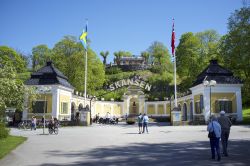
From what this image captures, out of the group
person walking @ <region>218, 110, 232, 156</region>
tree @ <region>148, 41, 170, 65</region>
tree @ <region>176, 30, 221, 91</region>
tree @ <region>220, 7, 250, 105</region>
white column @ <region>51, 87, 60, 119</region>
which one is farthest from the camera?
tree @ <region>148, 41, 170, 65</region>

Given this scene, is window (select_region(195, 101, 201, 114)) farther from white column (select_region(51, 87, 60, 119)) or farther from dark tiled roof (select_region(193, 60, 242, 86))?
white column (select_region(51, 87, 60, 119))

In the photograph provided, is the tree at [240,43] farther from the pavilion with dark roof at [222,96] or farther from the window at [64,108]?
the window at [64,108]

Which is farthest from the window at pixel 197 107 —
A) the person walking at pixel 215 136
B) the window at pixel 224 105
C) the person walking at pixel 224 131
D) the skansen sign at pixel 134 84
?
the skansen sign at pixel 134 84

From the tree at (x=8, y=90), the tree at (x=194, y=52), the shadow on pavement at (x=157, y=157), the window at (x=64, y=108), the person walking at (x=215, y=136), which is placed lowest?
the shadow on pavement at (x=157, y=157)

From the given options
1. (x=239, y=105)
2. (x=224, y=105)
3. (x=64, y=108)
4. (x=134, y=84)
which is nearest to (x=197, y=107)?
(x=224, y=105)

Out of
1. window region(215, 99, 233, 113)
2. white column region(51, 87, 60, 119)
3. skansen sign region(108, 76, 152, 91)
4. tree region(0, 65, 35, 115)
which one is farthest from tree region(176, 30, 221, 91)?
tree region(0, 65, 35, 115)

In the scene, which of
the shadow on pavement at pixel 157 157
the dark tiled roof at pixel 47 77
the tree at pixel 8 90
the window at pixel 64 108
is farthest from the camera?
the window at pixel 64 108

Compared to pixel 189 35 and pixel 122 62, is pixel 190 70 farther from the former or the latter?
pixel 122 62

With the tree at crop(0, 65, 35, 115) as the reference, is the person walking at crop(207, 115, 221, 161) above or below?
below

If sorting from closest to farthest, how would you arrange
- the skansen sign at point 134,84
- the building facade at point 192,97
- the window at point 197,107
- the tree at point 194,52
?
the building facade at point 192,97 → the window at point 197,107 → the tree at point 194,52 → the skansen sign at point 134,84

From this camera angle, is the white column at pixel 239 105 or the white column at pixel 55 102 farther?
the white column at pixel 55 102

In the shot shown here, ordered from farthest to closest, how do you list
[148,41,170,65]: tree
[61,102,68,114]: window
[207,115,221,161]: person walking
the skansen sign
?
1. [148,41,170,65]: tree
2. the skansen sign
3. [61,102,68,114]: window
4. [207,115,221,161]: person walking

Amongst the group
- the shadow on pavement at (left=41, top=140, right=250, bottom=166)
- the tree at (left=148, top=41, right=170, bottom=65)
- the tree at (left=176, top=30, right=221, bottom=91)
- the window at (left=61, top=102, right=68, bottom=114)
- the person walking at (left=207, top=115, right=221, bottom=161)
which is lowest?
the shadow on pavement at (left=41, top=140, right=250, bottom=166)

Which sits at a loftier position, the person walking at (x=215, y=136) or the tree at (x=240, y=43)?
the tree at (x=240, y=43)
